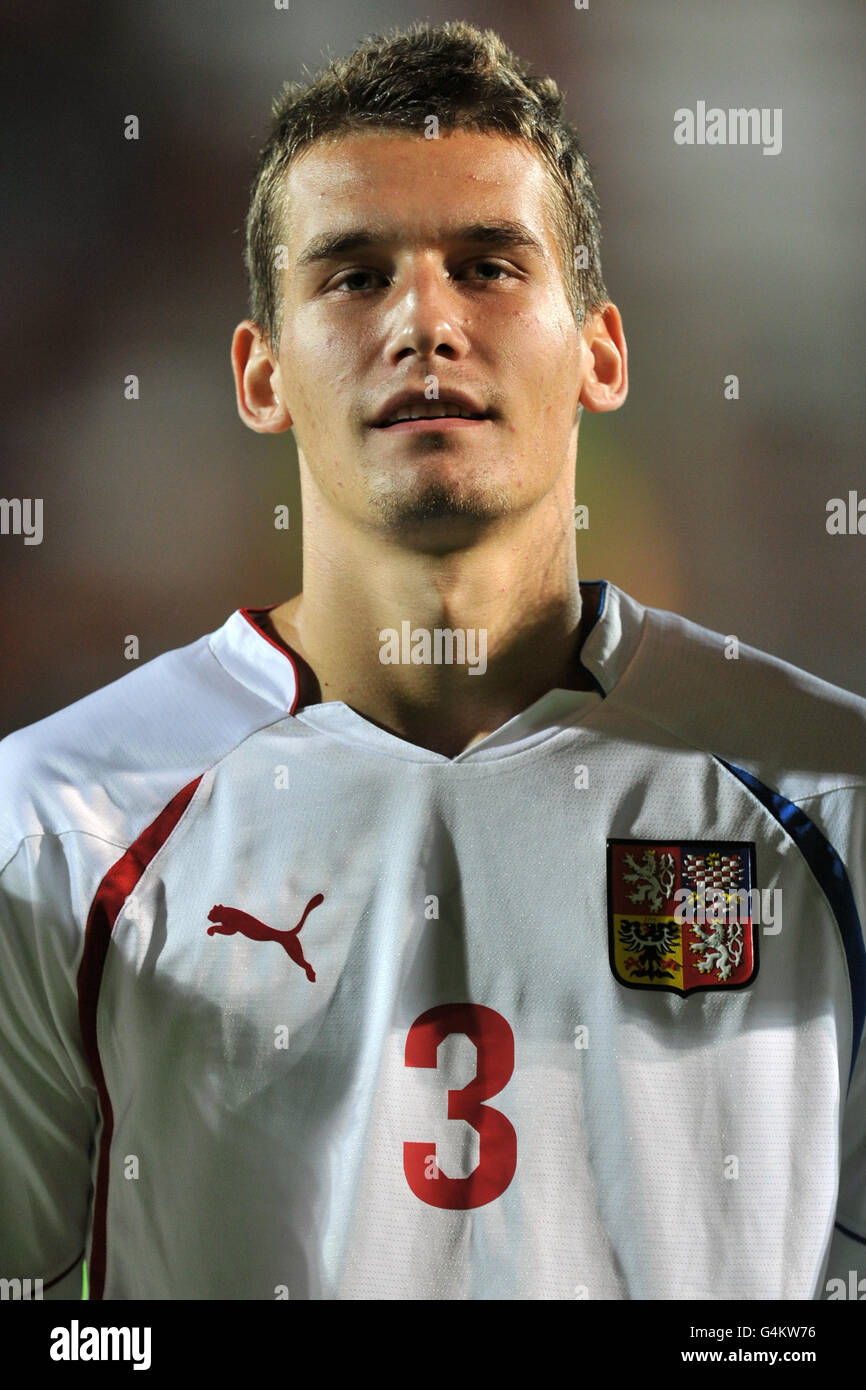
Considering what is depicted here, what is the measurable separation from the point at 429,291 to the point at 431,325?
0.15 feet

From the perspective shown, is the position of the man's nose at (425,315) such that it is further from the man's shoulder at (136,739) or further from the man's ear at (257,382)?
the man's shoulder at (136,739)

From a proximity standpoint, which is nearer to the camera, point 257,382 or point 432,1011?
point 432,1011

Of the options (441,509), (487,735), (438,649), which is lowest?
(487,735)

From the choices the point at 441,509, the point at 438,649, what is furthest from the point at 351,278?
the point at 438,649

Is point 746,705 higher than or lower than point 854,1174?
higher

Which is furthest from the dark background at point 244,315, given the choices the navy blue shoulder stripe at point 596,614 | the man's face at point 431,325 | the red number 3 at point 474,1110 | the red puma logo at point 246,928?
the red number 3 at point 474,1110

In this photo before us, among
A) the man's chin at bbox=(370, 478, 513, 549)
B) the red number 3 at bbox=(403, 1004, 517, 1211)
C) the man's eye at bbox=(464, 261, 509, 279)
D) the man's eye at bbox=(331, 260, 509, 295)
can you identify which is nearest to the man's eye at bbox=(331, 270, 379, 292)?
the man's eye at bbox=(331, 260, 509, 295)

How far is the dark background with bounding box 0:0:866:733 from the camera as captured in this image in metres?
1.67

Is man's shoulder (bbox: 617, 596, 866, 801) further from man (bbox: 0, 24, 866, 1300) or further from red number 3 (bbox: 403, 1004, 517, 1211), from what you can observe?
red number 3 (bbox: 403, 1004, 517, 1211)

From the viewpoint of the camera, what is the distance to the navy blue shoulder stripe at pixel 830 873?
157 centimetres

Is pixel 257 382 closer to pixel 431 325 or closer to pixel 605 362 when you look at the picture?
pixel 431 325

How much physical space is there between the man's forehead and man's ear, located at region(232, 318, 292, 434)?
0.16 m

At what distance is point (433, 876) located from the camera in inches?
61.9

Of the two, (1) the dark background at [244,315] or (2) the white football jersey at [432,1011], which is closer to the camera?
(2) the white football jersey at [432,1011]
